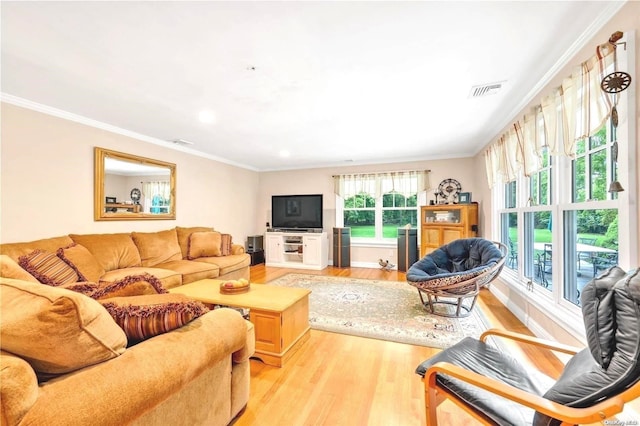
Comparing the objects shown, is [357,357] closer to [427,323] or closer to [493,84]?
[427,323]

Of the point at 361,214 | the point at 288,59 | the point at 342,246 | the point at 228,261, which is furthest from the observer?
the point at 361,214

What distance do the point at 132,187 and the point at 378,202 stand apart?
4475 mm

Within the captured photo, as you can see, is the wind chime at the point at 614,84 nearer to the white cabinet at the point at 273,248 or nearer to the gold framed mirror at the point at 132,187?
the gold framed mirror at the point at 132,187

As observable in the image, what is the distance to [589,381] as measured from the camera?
93 centimetres

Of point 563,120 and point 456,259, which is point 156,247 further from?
point 563,120

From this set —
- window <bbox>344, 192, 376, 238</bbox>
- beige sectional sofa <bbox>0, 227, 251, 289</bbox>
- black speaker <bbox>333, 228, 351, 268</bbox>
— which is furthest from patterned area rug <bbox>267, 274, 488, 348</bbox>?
window <bbox>344, 192, 376, 238</bbox>

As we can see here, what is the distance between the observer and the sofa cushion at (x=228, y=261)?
381cm

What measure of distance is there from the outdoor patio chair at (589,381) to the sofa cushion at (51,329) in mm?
1378

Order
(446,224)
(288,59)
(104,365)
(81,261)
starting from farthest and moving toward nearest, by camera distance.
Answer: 1. (446,224)
2. (81,261)
3. (288,59)
4. (104,365)

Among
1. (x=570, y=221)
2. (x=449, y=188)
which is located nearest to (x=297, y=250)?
(x=449, y=188)

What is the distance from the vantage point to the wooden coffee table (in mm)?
2096

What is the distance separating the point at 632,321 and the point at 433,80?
2082 mm

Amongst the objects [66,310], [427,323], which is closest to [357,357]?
[427,323]

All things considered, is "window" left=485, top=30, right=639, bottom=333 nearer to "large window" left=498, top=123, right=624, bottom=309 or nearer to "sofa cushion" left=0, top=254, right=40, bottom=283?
"large window" left=498, top=123, right=624, bottom=309
